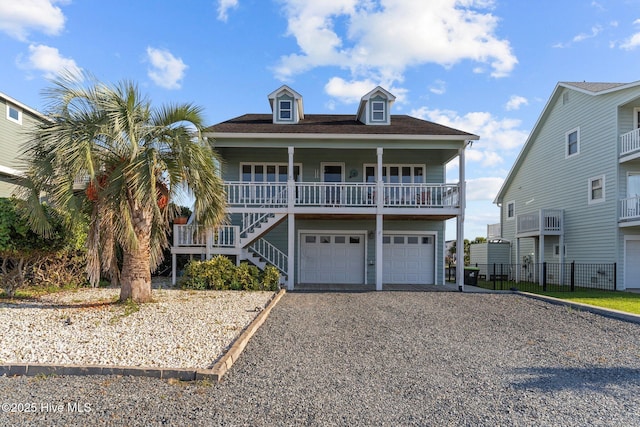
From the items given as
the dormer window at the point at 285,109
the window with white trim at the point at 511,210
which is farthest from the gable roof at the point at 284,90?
the window with white trim at the point at 511,210

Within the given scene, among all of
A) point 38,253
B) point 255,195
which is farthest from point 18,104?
point 255,195

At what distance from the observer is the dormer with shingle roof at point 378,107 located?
15000 mm

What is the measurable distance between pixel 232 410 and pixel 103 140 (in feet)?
22.0

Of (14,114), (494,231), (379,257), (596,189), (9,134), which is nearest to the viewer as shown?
(379,257)

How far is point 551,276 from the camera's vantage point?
18641mm

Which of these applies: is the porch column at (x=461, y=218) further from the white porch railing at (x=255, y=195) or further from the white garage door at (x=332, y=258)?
the white porch railing at (x=255, y=195)

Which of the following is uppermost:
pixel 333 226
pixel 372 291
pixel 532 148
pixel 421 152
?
pixel 532 148

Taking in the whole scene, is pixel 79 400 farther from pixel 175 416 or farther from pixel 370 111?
pixel 370 111

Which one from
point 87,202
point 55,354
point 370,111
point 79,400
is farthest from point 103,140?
point 370,111

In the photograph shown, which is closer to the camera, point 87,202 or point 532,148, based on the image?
point 87,202

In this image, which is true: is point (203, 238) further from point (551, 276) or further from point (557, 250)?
point (551, 276)

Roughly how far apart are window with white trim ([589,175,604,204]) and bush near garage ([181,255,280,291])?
14.2m

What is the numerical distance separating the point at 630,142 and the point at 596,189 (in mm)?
2459

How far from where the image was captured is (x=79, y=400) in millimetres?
3822
